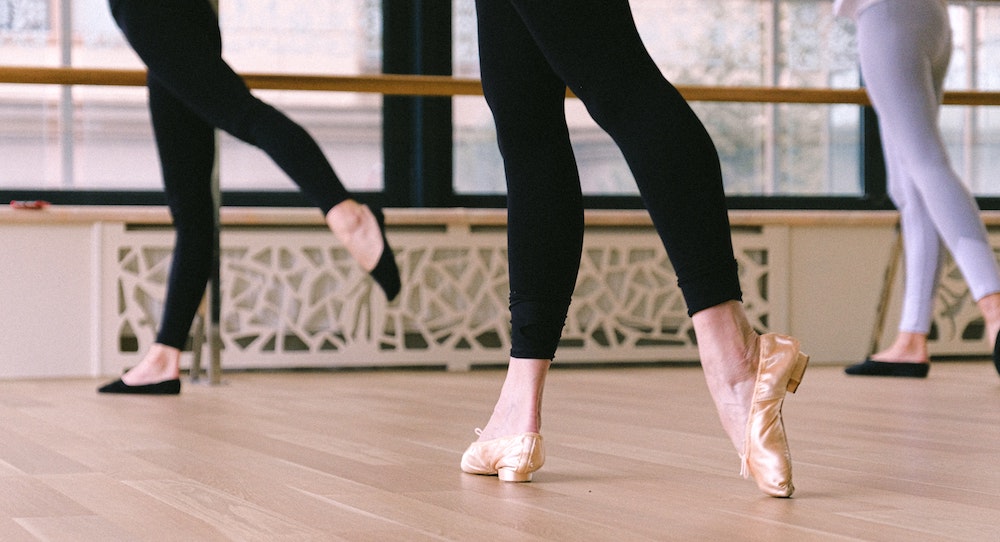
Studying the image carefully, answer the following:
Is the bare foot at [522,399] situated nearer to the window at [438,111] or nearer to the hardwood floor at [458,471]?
the hardwood floor at [458,471]

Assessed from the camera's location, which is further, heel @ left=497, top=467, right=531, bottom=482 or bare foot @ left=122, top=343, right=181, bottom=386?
bare foot @ left=122, top=343, right=181, bottom=386

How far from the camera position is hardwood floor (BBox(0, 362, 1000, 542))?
3.28ft

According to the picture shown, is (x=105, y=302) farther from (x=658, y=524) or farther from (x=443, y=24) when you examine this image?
(x=658, y=524)

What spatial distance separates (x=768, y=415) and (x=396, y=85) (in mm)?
1783

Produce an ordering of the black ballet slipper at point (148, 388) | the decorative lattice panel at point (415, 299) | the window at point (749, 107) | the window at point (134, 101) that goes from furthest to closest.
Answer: the window at point (749, 107) → the window at point (134, 101) → the decorative lattice panel at point (415, 299) → the black ballet slipper at point (148, 388)

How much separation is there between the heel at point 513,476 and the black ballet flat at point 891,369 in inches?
68.6

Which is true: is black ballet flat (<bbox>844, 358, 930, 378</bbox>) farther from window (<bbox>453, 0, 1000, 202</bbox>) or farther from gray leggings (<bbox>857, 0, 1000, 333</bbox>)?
window (<bbox>453, 0, 1000, 202</bbox>)

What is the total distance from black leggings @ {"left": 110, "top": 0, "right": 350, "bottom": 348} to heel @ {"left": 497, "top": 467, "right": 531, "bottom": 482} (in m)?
0.97

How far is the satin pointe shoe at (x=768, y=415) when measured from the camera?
1152mm

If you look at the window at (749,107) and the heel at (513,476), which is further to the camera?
the window at (749,107)

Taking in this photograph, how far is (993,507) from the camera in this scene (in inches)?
43.4

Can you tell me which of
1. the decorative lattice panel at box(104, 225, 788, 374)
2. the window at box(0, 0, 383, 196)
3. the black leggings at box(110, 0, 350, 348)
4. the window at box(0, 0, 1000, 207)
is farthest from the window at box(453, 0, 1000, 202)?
the black leggings at box(110, 0, 350, 348)

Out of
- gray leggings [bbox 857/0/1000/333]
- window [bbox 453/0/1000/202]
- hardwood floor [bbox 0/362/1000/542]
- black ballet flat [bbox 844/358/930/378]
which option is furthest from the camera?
window [bbox 453/0/1000/202]

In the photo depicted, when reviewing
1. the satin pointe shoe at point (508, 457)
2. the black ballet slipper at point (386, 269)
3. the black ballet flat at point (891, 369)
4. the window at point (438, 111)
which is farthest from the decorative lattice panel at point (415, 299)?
the satin pointe shoe at point (508, 457)
